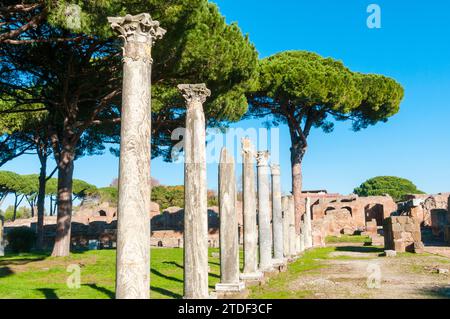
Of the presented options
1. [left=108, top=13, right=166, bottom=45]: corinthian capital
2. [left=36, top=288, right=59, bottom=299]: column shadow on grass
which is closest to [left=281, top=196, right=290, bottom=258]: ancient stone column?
[left=36, top=288, right=59, bottom=299]: column shadow on grass

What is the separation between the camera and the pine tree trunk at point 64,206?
13.1 m

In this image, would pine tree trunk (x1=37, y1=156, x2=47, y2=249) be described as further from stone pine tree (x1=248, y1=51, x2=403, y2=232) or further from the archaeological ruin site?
stone pine tree (x1=248, y1=51, x2=403, y2=232)

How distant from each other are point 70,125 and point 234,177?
7549mm

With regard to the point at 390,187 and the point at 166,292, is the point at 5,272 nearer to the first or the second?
the point at 166,292

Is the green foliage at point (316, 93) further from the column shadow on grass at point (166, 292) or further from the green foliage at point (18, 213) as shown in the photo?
the green foliage at point (18, 213)

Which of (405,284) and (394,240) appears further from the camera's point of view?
(394,240)

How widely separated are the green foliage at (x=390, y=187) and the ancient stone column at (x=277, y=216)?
173 ft

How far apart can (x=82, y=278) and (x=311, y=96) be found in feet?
49.2

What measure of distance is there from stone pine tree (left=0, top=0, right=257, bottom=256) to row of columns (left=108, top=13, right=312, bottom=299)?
3623 millimetres

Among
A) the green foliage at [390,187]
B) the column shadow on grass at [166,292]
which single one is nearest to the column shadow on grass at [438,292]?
the column shadow on grass at [166,292]

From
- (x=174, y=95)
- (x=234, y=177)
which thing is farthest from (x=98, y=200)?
(x=234, y=177)

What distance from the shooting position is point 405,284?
9.25 m

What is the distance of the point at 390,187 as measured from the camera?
209 feet
